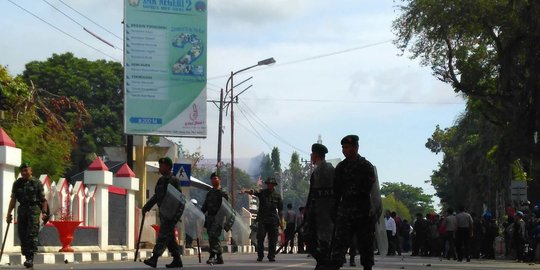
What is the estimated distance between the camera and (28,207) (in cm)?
1755

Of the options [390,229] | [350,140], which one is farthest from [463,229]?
[350,140]

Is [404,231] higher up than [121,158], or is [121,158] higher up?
[121,158]

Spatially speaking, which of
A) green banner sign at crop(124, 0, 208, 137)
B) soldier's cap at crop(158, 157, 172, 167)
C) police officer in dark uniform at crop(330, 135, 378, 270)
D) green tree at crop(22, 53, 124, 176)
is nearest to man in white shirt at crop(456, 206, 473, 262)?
green banner sign at crop(124, 0, 208, 137)

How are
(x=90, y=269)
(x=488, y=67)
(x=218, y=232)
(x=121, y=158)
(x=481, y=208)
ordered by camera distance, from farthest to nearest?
(x=481, y=208), (x=121, y=158), (x=488, y=67), (x=218, y=232), (x=90, y=269)

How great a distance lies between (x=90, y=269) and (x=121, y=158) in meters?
38.6

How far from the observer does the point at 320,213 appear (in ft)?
49.2

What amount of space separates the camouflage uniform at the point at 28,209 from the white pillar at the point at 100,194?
13.5 m

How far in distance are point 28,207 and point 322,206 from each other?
16.8 feet

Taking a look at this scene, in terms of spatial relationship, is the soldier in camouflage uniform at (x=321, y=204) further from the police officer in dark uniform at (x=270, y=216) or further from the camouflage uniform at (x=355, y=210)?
the police officer in dark uniform at (x=270, y=216)

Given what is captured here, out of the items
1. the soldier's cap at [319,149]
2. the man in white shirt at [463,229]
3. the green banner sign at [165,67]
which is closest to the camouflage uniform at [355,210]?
the soldier's cap at [319,149]

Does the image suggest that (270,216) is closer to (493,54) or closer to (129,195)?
(129,195)

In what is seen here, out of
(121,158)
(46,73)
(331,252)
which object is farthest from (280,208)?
(46,73)

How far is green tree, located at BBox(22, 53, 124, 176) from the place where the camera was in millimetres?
76281

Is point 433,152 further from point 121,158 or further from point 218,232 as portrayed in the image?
point 218,232
